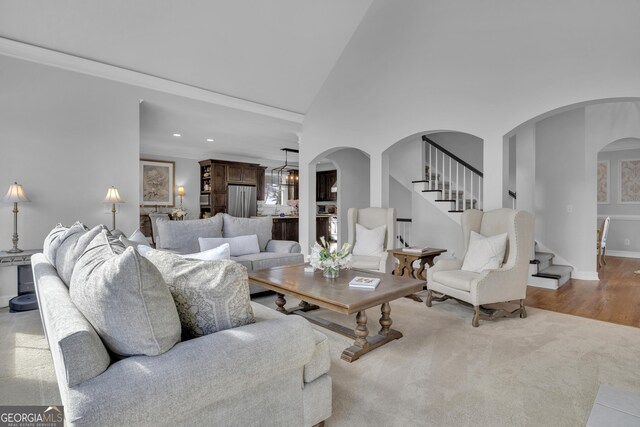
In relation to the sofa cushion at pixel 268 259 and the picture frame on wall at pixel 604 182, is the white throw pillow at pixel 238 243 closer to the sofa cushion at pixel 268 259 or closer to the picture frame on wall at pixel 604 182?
the sofa cushion at pixel 268 259

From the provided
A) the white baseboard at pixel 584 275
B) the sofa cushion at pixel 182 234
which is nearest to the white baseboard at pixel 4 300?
the sofa cushion at pixel 182 234

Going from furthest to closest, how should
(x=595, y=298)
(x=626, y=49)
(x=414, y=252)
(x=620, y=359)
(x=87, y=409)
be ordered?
1. (x=414, y=252)
2. (x=595, y=298)
3. (x=626, y=49)
4. (x=620, y=359)
5. (x=87, y=409)

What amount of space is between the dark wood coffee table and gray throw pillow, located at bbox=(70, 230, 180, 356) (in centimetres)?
138

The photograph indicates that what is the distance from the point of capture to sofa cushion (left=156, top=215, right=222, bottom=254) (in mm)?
4289

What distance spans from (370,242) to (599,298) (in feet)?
9.27

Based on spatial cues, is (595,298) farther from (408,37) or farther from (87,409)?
(87,409)

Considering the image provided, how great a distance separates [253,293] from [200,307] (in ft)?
9.77

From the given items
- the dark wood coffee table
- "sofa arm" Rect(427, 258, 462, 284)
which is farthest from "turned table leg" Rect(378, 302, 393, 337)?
"sofa arm" Rect(427, 258, 462, 284)

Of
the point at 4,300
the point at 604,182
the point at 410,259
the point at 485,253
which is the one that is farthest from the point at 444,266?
the point at 604,182

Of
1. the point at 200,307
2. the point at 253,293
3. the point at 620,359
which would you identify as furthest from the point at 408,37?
the point at 200,307

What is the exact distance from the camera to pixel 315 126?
6.64 meters

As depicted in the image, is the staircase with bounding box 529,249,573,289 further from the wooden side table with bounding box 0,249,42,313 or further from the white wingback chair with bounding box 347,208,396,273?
the wooden side table with bounding box 0,249,42,313

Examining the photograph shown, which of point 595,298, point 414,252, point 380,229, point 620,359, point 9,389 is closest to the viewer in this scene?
point 9,389

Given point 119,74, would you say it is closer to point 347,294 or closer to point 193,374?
point 347,294
